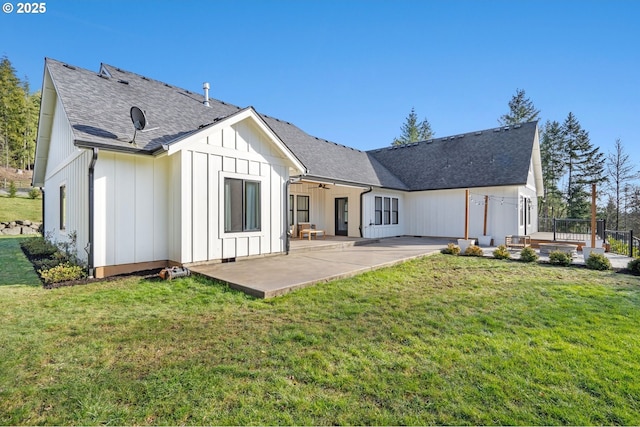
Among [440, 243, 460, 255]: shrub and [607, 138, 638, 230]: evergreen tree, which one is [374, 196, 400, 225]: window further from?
[607, 138, 638, 230]: evergreen tree

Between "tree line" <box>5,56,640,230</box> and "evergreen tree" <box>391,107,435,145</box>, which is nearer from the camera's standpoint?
"tree line" <box>5,56,640,230</box>

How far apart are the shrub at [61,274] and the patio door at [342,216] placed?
10.3 meters

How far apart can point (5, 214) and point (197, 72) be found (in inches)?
687

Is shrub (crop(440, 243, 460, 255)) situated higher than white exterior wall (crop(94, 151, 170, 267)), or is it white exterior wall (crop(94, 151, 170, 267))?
white exterior wall (crop(94, 151, 170, 267))

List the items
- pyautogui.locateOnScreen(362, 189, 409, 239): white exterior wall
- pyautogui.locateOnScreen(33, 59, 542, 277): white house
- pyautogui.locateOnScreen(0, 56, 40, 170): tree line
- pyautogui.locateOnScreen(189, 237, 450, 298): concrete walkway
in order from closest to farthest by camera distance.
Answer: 1. pyautogui.locateOnScreen(189, 237, 450, 298): concrete walkway
2. pyautogui.locateOnScreen(33, 59, 542, 277): white house
3. pyautogui.locateOnScreen(362, 189, 409, 239): white exterior wall
4. pyautogui.locateOnScreen(0, 56, 40, 170): tree line

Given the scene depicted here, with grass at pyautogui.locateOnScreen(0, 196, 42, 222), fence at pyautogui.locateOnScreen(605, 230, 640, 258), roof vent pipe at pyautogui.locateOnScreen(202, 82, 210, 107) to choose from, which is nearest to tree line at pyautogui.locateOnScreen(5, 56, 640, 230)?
fence at pyautogui.locateOnScreen(605, 230, 640, 258)

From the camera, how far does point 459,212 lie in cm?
1434

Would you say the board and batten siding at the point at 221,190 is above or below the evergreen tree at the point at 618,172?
below

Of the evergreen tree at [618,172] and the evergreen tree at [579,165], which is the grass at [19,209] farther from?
the evergreen tree at [618,172]

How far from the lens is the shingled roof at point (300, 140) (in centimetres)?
684

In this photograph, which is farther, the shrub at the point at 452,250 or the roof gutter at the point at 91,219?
the shrub at the point at 452,250

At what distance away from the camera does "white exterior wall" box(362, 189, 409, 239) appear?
45.0 ft

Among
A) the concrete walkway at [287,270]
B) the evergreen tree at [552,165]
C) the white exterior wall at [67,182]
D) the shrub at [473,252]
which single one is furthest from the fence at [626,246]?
the evergreen tree at [552,165]

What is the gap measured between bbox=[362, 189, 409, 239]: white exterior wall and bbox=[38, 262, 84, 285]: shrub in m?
10.4
